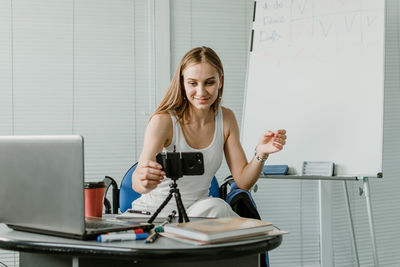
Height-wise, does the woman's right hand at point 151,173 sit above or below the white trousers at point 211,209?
above

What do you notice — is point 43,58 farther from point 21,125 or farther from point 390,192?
point 390,192

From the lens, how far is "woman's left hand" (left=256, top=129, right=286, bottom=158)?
1.66 metres

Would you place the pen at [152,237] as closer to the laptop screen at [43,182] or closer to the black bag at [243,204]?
the laptop screen at [43,182]

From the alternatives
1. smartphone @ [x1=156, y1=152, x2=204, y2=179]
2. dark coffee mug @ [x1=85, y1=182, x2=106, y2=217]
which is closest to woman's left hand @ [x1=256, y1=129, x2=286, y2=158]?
smartphone @ [x1=156, y1=152, x2=204, y2=179]

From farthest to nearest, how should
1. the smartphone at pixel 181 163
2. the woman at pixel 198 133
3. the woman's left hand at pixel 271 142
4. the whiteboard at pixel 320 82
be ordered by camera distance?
the whiteboard at pixel 320 82, the woman at pixel 198 133, the woman's left hand at pixel 271 142, the smartphone at pixel 181 163

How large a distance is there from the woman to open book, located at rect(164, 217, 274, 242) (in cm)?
58

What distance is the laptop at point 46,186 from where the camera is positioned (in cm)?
98

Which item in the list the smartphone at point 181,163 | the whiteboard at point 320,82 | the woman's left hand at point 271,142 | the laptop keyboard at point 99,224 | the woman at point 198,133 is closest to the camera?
the laptop keyboard at point 99,224

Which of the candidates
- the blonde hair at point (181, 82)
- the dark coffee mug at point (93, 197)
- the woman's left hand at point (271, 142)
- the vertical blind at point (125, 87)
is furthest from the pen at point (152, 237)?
the vertical blind at point (125, 87)

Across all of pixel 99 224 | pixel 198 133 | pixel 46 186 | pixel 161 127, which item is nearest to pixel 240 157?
pixel 198 133

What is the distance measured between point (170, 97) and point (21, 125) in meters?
1.35

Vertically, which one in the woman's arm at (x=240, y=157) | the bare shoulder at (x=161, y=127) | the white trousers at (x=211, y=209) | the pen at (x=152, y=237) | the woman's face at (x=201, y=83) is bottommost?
the white trousers at (x=211, y=209)

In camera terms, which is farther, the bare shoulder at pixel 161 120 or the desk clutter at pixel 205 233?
the bare shoulder at pixel 161 120

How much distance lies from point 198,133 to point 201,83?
25 centimetres
